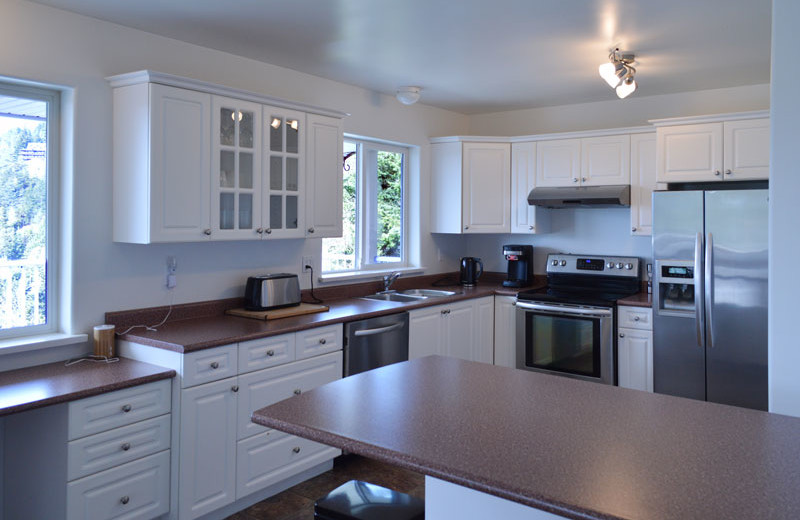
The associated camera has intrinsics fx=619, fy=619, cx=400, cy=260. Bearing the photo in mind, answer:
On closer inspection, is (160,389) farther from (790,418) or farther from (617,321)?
(617,321)

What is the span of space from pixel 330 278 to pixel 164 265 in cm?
125

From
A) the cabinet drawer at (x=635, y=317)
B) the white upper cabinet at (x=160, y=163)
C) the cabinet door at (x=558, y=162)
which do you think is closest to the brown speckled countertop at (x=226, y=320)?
the white upper cabinet at (x=160, y=163)

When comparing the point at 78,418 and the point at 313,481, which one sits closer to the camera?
the point at 78,418

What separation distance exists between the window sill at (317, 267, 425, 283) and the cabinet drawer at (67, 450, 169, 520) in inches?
69.5

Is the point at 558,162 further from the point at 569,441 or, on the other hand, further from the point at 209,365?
the point at 569,441

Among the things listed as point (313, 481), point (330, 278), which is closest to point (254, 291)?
point (330, 278)

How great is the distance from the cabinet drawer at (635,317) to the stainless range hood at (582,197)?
783mm

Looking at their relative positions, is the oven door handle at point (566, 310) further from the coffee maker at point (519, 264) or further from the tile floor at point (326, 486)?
the tile floor at point (326, 486)

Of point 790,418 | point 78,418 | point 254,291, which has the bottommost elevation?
point 78,418

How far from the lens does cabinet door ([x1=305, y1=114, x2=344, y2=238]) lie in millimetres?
3650

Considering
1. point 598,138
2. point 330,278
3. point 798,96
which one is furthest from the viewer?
point 598,138

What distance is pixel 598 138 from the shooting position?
4668mm

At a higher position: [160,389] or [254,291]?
[254,291]

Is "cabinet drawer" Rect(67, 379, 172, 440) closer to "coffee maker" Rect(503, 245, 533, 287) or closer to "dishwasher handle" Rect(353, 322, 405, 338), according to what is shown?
"dishwasher handle" Rect(353, 322, 405, 338)
